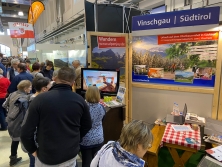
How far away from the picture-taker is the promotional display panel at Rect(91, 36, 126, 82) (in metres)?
3.37

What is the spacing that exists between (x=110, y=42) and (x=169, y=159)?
231cm

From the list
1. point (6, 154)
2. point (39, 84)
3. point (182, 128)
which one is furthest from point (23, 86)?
point (182, 128)

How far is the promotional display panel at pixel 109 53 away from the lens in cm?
337

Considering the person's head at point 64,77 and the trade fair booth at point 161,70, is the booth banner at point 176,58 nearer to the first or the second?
the trade fair booth at point 161,70

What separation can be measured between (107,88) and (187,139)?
147 cm

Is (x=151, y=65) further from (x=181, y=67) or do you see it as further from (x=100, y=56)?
(x=100, y=56)

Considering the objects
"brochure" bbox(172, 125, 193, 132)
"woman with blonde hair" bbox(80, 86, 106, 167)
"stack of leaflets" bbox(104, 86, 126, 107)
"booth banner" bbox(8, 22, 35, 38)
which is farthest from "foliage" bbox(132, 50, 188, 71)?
"booth banner" bbox(8, 22, 35, 38)

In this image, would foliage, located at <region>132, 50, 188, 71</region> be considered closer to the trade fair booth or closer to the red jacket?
the trade fair booth

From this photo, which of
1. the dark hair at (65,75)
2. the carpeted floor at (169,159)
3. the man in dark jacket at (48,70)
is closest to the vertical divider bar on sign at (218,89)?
the carpeted floor at (169,159)

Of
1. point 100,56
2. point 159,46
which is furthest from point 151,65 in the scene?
point 100,56

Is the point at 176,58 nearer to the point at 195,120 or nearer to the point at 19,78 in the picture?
the point at 195,120

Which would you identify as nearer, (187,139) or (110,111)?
(187,139)

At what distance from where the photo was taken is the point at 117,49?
345 cm

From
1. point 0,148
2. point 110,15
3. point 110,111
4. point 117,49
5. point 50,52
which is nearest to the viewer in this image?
point 110,111
